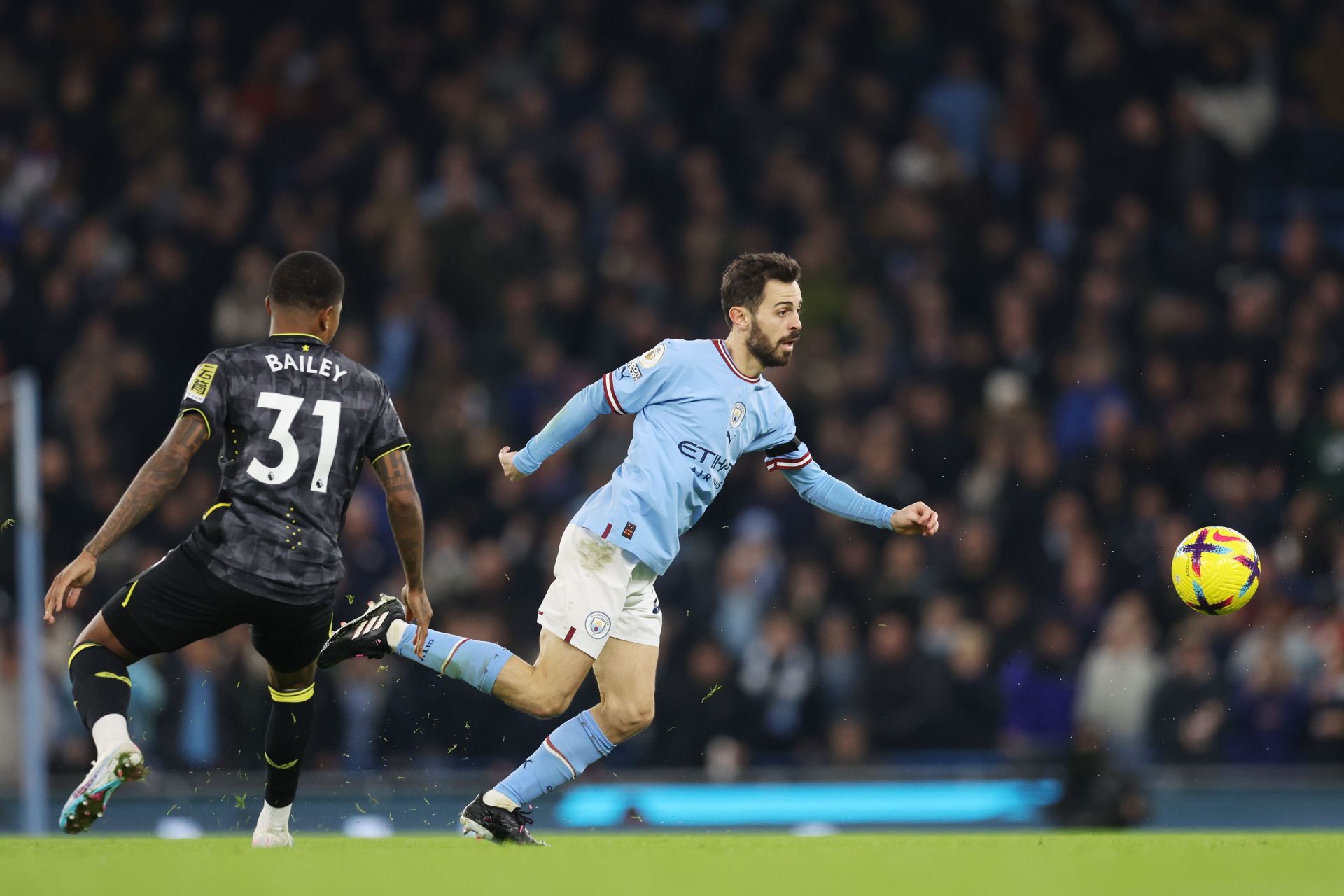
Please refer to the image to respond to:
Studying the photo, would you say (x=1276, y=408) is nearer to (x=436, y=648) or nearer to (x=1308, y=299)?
A: (x=1308, y=299)

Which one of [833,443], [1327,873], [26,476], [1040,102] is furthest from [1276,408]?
[26,476]

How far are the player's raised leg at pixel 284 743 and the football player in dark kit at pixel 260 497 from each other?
1.05ft

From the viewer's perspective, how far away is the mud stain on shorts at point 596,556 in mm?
6727

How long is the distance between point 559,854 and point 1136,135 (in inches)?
381

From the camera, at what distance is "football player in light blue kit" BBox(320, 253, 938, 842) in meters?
6.70

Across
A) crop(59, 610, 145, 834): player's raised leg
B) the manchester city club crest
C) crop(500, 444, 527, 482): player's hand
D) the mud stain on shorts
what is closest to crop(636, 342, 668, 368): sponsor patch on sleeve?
crop(500, 444, 527, 482): player's hand

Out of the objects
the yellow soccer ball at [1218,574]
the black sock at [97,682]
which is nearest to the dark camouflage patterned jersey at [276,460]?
the black sock at [97,682]

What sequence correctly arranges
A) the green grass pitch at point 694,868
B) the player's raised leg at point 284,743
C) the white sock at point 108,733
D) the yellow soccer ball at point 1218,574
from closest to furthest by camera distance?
the green grass pitch at point 694,868 → the white sock at point 108,733 → the player's raised leg at point 284,743 → the yellow soccer ball at point 1218,574

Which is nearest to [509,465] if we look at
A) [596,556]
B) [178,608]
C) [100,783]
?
[596,556]

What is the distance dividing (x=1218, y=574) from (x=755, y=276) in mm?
2304

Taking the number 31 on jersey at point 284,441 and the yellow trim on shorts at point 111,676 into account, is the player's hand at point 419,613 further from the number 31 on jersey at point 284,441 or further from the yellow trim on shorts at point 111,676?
the yellow trim on shorts at point 111,676

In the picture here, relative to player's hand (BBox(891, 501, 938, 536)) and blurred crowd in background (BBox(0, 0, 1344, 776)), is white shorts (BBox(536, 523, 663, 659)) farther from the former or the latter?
blurred crowd in background (BBox(0, 0, 1344, 776))

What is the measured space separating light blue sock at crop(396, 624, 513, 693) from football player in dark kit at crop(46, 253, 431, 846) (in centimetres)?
67

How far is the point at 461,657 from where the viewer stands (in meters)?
6.80
